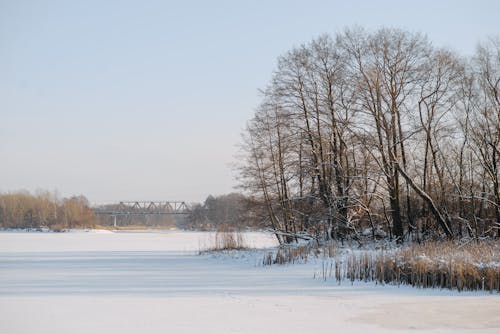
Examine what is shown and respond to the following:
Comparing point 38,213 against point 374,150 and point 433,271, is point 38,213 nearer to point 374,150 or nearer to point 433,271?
point 374,150

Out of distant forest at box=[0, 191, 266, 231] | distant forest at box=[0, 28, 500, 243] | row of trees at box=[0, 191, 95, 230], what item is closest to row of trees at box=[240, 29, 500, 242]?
distant forest at box=[0, 28, 500, 243]

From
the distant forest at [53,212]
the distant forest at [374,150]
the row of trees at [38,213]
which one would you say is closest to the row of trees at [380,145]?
the distant forest at [374,150]

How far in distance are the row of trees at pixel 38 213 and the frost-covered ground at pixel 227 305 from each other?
257 ft

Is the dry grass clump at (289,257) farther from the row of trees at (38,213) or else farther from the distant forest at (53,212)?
the row of trees at (38,213)

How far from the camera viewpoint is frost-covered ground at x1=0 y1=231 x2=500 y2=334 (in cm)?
845

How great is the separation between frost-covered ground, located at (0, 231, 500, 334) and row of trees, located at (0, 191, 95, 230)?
78333 millimetres

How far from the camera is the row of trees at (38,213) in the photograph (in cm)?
9081

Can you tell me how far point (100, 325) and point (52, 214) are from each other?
295ft

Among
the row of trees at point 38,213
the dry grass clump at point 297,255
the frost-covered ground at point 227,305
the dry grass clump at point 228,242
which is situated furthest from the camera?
the row of trees at point 38,213

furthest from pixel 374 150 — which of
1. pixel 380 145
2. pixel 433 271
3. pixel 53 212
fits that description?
pixel 53 212

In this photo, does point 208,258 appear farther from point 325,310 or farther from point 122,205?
point 122,205

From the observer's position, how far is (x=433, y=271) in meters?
12.9

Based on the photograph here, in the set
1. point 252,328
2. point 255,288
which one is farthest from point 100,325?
point 255,288

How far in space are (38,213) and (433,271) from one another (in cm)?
8867
